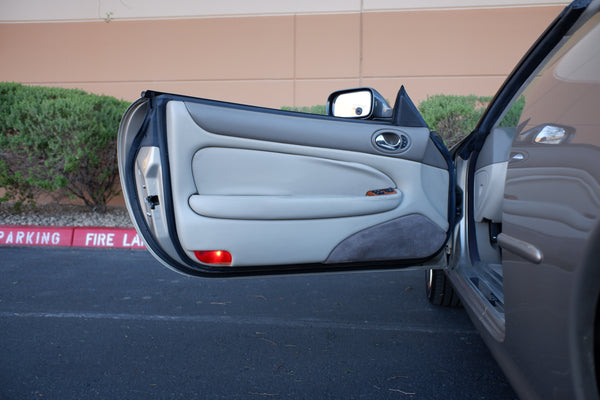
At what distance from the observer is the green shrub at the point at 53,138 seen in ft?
19.1

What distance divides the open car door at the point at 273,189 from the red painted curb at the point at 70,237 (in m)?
3.78

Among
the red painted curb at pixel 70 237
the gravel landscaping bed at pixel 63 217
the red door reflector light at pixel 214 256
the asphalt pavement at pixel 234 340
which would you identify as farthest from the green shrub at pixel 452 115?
the red door reflector light at pixel 214 256

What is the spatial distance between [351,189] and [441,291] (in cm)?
158

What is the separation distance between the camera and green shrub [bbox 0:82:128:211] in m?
5.82

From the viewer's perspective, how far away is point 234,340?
2688 millimetres

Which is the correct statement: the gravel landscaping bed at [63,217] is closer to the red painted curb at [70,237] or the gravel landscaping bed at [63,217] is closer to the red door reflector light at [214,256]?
the red painted curb at [70,237]

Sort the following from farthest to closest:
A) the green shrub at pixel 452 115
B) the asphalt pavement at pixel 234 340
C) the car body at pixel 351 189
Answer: the green shrub at pixel 452 115
the asphalt pavement at pixel 234 340
the car body at pixel 351 189

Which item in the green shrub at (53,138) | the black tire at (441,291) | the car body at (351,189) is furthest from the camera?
the green shrub at (53,138)

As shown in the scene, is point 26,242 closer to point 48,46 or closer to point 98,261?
point 98,261

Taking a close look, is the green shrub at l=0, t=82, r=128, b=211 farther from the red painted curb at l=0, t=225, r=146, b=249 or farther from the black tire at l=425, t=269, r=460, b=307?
the black tire at l=425, t=269, r=460, b=307

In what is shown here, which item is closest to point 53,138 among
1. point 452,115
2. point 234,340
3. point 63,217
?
point 63,217

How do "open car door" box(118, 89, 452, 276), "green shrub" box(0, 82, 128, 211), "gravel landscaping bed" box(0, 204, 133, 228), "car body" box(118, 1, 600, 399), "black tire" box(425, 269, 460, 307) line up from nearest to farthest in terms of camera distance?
"car body" box(118, 1, 600, 399) → "open car door" box(118, 89, 452, 276) → "black tire" box(425, 269, 460, 307) → "green shrub" box(0, 82, 128, 211) → "gravel landscaping bed" box(0, 204, 133, 228)

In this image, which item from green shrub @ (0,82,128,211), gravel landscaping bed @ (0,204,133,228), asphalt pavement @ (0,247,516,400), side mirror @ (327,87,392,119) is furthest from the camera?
gravel landscaping bed @ (0,204,133,228)

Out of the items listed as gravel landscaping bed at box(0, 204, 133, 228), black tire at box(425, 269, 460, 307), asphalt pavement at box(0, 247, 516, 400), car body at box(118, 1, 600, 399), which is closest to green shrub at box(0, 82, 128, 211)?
gravel landscaping bed at box(0, 204, 133, 228)
